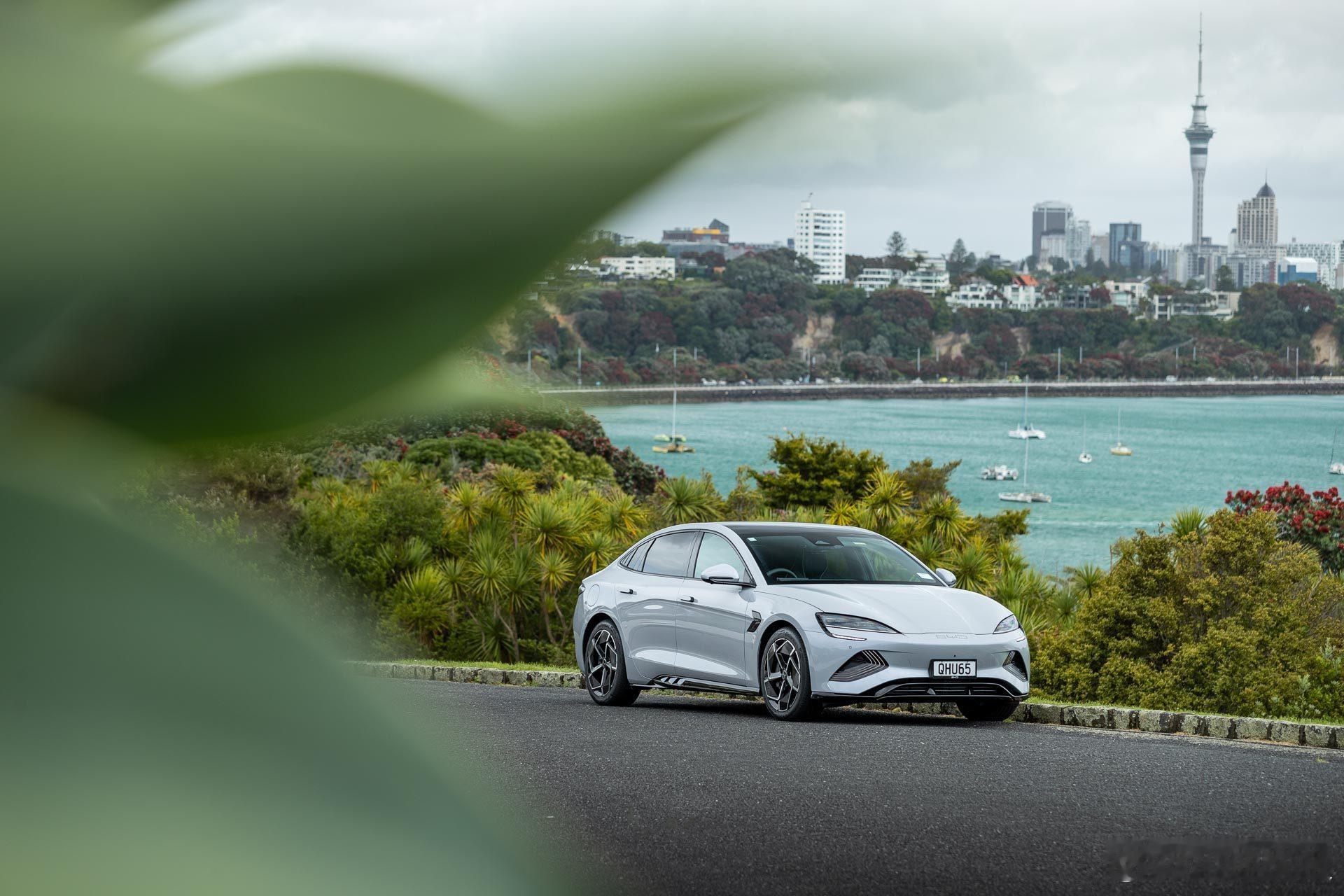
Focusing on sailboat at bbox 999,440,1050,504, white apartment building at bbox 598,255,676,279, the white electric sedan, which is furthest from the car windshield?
sailboat at bbox 999,440,1050,504

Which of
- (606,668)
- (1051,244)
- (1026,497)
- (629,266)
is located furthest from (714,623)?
(1026,497)

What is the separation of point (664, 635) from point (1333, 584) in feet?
21.2

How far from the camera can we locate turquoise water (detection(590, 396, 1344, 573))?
78250mm

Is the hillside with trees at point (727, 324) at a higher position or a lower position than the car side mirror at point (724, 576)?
higher

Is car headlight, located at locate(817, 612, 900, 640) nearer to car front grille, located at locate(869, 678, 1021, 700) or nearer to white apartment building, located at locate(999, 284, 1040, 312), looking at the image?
car front grille, located at locate(869, 678, 1021, 700)

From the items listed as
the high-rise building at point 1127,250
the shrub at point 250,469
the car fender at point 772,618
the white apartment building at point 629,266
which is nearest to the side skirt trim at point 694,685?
the car fender at point 772,618

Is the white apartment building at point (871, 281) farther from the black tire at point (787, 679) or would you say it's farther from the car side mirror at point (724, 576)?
the car side mirror at point (724, 576)

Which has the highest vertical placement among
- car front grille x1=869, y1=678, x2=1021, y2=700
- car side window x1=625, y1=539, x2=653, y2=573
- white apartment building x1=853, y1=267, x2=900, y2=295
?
white apartment building x1=853, y1=267, x2=900, y2=295

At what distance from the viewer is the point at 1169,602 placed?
13.9 metres

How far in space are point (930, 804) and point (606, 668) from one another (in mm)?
6423

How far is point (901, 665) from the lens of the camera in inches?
460

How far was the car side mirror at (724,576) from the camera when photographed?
41.4 feet

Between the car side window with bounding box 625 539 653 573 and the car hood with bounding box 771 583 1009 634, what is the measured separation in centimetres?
186

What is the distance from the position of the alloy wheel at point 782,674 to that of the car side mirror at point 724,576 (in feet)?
2.07
